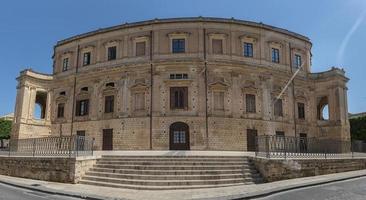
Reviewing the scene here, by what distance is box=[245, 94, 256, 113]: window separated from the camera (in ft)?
89.6

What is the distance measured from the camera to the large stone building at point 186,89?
26.3 m

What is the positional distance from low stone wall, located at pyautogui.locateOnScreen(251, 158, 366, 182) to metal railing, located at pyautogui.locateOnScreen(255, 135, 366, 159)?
0.43 metres

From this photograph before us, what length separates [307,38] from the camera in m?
32.1

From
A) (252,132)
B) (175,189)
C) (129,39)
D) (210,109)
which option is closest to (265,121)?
(252,132)

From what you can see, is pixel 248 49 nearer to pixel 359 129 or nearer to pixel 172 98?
pixel 172 98

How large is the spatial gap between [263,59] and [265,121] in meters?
5.30

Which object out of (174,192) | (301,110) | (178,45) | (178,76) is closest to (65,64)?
(178,45)

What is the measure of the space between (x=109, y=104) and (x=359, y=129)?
996 inches

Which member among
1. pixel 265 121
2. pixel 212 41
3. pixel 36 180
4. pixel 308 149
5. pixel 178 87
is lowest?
pixel 36 180

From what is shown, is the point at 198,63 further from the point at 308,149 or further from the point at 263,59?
the point at 308,149

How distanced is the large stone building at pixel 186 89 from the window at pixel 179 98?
8 cm

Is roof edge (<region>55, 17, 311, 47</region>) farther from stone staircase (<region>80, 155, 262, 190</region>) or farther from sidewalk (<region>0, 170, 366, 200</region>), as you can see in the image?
sidewalk (<region>0, 170, 366, 200</region>)

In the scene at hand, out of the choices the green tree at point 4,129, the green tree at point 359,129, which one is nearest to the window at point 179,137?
the green tree at point 359,129

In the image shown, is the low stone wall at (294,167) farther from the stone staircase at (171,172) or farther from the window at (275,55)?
the window at (275,55)
